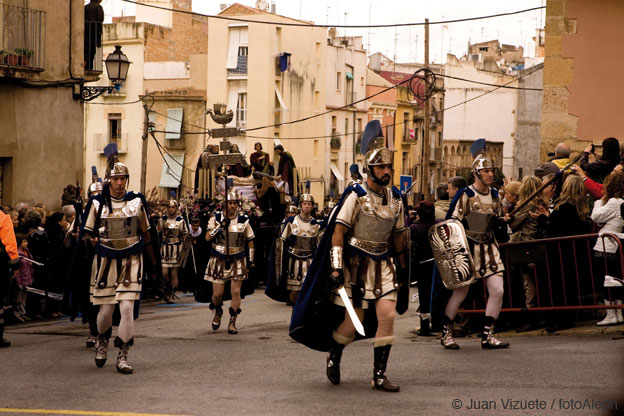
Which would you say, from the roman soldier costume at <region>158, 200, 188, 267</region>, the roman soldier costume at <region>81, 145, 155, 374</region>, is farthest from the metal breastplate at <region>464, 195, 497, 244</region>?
the roman soldier costume at <region>158, 200, 188, 267</region>

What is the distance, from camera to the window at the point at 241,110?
55656 mm

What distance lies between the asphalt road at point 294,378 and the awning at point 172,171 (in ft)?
133

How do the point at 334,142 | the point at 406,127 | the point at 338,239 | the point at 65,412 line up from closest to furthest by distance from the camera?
the point at 65,412 < the point at 338,239 < the point at 334,142 < the point at 406,127

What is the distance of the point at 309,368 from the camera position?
9.91m

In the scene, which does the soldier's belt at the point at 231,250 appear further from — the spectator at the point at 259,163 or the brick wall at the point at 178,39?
the brick wall at the point at 178,39

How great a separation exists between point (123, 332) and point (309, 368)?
1867 millimetres

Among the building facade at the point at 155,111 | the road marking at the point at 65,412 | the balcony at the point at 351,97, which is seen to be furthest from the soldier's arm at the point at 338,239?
the balcony at the point at 351,97

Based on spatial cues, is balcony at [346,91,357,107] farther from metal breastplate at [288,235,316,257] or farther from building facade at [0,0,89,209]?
metal breastplate at [288,235,316,257]

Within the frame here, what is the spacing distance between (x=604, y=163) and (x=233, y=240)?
5.17m

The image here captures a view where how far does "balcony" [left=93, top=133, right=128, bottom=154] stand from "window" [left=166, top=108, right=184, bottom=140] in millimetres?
2677

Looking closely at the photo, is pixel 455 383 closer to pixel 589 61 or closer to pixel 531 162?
pixel 589 61

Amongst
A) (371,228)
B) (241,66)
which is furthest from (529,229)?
(241,66)

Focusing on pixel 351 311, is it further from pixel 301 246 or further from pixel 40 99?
pixel 40 99

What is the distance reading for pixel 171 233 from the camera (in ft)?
66.3
